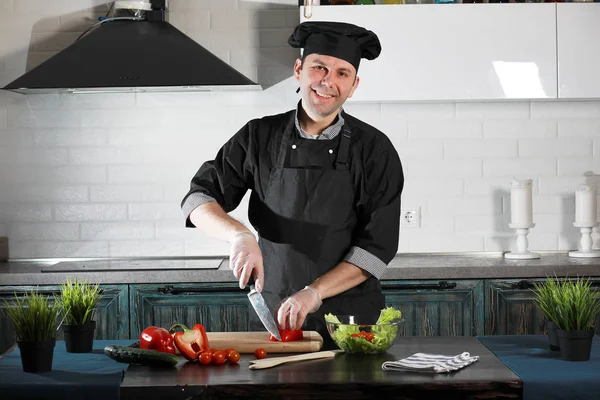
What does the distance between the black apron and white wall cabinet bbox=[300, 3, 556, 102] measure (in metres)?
1.30

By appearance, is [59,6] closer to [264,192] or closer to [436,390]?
[264,192]

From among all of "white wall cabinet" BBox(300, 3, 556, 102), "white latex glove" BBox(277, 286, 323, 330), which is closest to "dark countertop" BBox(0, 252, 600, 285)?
→ "white wall cabinet" BBox(300, 3, 556, 102)

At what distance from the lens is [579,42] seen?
14.9 ft

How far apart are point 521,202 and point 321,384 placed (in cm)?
267

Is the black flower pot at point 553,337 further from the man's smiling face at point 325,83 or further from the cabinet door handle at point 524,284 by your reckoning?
the cabinet door handle at point 524,284

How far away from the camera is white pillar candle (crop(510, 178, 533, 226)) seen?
4.71 m

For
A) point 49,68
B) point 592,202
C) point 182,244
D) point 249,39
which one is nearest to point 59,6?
point 49,68

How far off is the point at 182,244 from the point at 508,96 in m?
1.92

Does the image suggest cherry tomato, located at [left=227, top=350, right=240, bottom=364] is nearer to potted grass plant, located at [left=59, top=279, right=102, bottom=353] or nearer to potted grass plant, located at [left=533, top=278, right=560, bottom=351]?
potted grass plant, located at [left=59, top=279, right=102, bottom=353]

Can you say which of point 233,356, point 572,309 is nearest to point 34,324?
point 233,356

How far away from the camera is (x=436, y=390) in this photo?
235cm

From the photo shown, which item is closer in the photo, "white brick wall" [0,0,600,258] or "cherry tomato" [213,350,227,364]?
"cherry tomato" [213,350,227,364]

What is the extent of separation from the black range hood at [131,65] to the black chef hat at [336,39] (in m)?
1.18

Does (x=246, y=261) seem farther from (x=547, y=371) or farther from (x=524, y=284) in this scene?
(x=524, y=284)
